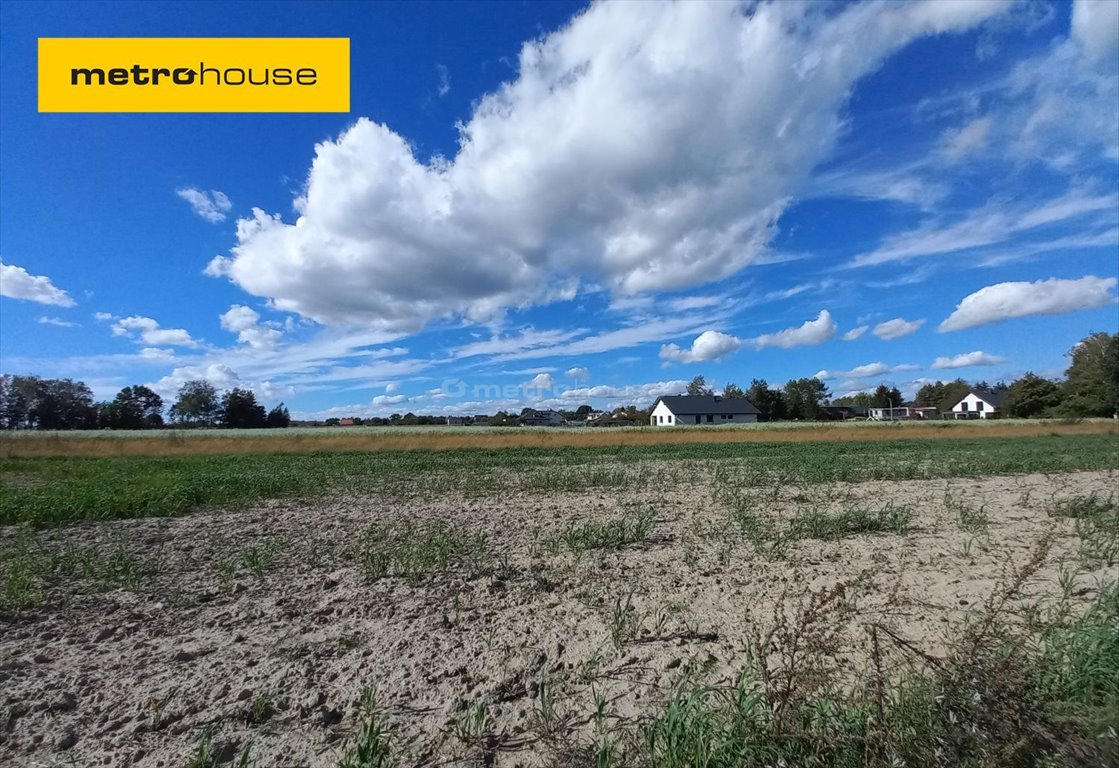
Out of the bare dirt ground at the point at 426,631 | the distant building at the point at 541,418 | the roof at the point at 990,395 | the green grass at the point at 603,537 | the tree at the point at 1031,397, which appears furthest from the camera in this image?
the distant building at the point at 541,418

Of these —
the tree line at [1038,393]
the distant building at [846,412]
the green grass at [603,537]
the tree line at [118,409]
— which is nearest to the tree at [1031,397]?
the tree line at [1038,393]

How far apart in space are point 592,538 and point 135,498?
10040mm

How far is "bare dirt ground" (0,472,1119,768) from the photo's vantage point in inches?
130

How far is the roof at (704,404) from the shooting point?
94625 mm

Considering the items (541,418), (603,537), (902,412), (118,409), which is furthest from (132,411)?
(902,412)

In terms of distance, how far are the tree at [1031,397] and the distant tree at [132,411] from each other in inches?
5456

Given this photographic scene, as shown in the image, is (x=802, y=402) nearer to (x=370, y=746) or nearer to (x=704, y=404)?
(x=704, y=404)

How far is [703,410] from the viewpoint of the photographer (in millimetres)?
95312

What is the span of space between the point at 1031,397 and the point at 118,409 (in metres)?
147

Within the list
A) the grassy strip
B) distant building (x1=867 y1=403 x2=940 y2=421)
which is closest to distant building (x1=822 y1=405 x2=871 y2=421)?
Answer: distant building (x1=867 y1=403 x2=940 y2=421)

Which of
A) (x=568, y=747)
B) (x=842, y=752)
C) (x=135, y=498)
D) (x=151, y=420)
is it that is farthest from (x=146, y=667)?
(x=151, y=420)

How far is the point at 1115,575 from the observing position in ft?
19.7

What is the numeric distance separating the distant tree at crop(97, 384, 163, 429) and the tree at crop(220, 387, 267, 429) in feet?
33.4

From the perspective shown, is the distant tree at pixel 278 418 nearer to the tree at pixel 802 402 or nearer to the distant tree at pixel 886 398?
the tree at pixel 802 402
